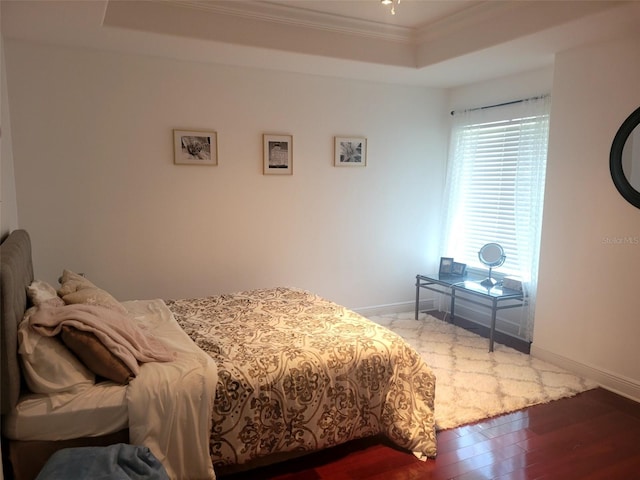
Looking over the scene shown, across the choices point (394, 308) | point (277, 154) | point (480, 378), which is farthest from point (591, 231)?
point (277, 154)

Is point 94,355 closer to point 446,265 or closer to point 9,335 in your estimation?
point 9,335

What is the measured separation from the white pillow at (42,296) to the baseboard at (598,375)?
11.7ft

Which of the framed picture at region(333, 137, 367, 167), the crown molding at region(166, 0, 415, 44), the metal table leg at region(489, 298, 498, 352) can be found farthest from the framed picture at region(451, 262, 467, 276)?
the crown molding at region(166, 0, 415, 44)

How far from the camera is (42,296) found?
7.94 ft

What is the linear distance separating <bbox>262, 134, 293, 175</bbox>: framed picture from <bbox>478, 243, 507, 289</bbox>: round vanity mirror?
77.4 inches

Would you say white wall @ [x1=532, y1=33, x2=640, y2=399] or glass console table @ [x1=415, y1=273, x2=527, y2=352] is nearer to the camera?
white wall @ [x1=532, y1=33, x2=640, y2=399]

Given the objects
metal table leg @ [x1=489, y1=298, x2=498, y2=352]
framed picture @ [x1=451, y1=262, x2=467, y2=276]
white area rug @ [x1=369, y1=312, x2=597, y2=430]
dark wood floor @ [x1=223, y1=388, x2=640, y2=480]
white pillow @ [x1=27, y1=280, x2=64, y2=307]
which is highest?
white pillow @ [x1=27, y1=280, x2=64, y2=307]

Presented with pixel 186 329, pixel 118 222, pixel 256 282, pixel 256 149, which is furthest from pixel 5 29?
pixel 256 282

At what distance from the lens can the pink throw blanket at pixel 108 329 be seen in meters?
2.08

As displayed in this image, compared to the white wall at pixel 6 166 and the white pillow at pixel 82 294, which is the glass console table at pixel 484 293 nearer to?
the white pillow at pixel 82 294

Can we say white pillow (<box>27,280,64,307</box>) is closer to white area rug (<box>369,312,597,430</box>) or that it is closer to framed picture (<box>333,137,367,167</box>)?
white area rug (<box>369,312,597,430</box>)

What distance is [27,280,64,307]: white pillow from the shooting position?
7.68ft

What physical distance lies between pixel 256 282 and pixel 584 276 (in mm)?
2742

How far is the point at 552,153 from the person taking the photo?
12.1ft
